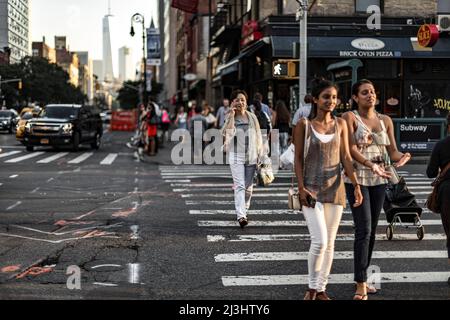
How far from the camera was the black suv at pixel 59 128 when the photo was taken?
25453mm

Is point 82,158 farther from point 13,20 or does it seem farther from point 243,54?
point 13,20

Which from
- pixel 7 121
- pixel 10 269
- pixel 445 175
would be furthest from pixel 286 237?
pixel 7 121

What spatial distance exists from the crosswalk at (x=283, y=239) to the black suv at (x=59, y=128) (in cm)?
1303

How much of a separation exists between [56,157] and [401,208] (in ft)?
55.8

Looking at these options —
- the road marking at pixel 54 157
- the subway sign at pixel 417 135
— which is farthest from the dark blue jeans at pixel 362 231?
the road marking at pixel 54 157

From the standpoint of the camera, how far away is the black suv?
2545 centimetres

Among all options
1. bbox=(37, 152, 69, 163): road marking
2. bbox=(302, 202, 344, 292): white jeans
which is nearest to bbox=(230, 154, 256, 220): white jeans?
bbox=(302, 202, 344, 292): white jeans

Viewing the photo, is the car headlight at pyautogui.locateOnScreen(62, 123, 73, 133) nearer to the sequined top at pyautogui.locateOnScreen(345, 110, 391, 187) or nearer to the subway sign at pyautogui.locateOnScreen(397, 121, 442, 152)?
the subway sign at pyautogui.locateOnScreen(397, 121, 442, 152)

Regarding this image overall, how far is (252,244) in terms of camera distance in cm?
823

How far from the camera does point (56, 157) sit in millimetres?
23312

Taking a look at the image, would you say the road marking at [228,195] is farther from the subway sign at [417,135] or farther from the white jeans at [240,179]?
the subway sign at [417,135]

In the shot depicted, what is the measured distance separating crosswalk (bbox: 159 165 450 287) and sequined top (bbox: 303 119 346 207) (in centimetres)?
131

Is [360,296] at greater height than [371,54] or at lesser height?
lesser
